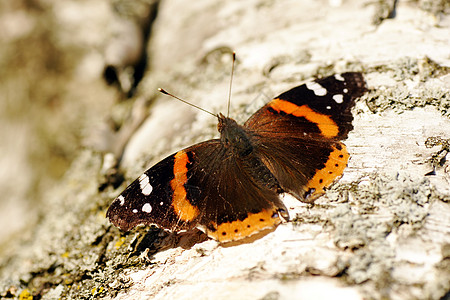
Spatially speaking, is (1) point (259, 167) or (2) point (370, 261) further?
(1) point (259, 167)

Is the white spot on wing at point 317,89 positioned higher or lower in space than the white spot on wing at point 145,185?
higher

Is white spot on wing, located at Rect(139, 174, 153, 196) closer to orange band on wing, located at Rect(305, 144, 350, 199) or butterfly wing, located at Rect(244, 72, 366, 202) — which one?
butterfly wing, located at Rect(244, 72, 366, 202)

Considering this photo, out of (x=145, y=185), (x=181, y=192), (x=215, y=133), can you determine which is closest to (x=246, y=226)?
(x=181, y=192)

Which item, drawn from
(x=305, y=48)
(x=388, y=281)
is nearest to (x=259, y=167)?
(x=388, y=281)

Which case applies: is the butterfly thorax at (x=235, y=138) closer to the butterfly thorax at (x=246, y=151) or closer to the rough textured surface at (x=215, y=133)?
the butterfly thorax at (x=246, y=151)

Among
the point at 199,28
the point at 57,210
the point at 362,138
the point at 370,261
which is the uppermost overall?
the point at 199,28

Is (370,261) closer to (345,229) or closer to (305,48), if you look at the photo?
(345,229)

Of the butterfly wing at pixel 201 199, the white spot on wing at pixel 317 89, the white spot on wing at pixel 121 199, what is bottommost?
the butterfly wing at pixel 201 199

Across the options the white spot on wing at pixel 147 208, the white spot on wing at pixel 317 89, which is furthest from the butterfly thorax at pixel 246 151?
the white spot on wing at pixel 147 208
